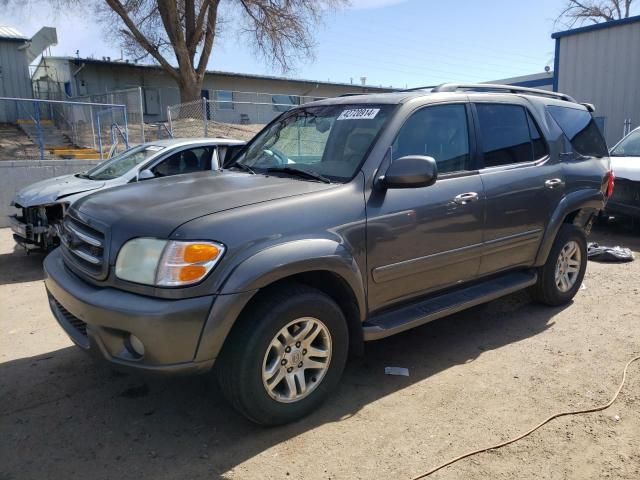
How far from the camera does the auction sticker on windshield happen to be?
11.9 ft

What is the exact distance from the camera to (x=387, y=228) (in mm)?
3273

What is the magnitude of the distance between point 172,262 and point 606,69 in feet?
49.9

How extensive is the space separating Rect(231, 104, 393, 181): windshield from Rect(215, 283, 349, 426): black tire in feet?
2.83

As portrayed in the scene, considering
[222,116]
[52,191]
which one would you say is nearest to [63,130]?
[52,191]

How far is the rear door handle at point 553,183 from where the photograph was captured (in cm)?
442

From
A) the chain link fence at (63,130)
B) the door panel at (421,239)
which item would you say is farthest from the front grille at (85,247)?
the chain link fence at (63,130)

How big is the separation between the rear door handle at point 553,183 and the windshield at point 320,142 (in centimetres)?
174

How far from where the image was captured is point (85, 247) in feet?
10.1

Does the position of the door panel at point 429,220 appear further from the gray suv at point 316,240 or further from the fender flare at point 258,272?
the fender flare at point 258,272

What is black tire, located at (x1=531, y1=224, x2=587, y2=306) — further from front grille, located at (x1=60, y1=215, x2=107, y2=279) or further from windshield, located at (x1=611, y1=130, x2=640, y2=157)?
windshield, located at (x1=611, y1=130, x2=640, y2=157)

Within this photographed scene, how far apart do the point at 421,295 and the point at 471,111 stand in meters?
1.51

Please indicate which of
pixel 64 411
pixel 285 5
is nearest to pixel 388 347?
pixel 64 411

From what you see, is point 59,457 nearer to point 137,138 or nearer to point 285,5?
point 137,138

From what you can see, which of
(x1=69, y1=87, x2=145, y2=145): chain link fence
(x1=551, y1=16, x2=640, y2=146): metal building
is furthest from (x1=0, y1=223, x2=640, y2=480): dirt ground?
(x1=551, y1=16, x2=640, y2=146): metal building
